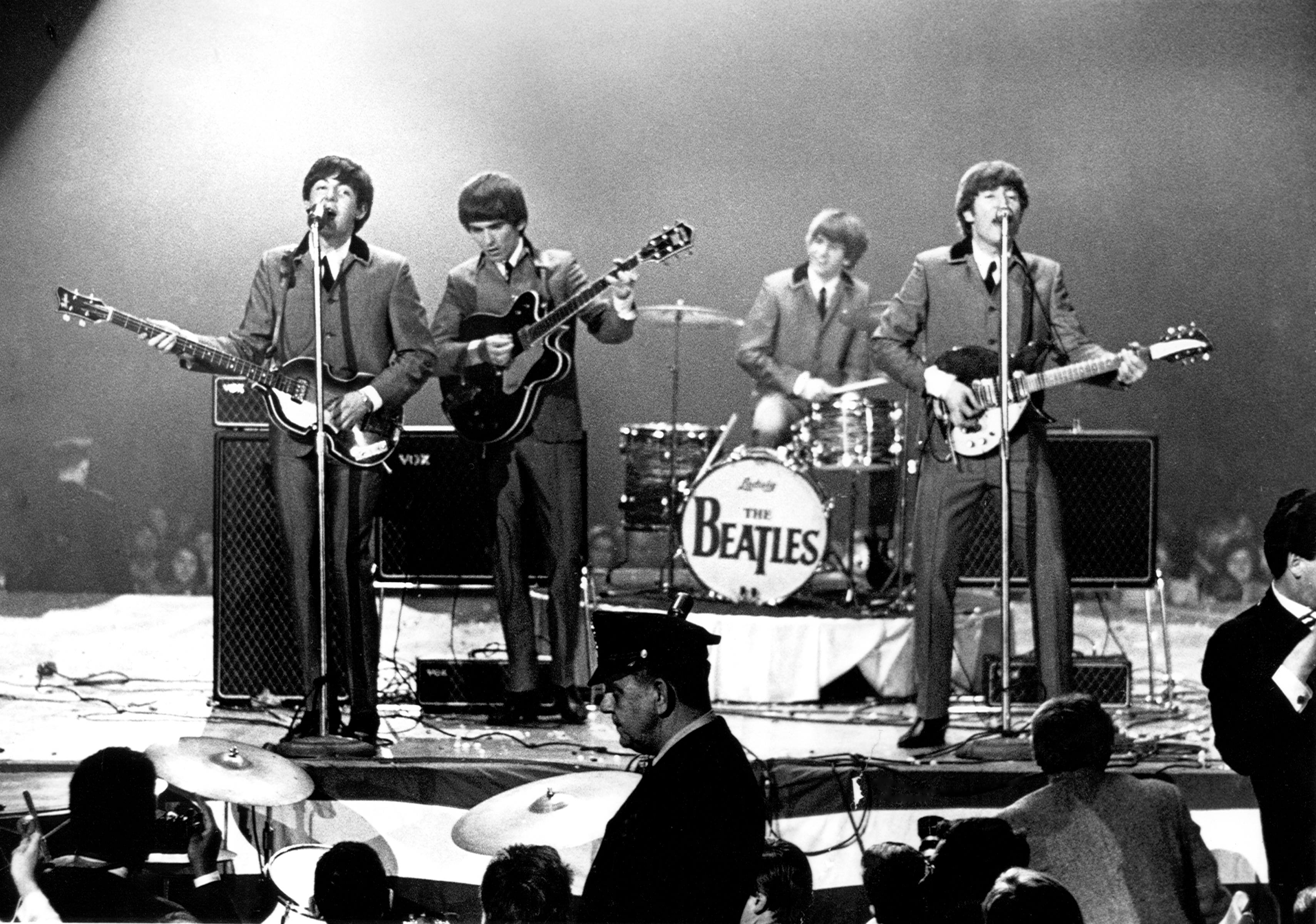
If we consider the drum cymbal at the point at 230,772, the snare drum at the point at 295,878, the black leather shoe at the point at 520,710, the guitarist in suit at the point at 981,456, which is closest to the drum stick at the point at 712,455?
the black leather shoe at the point at 520,710

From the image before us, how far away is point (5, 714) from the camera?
8062 millimetres

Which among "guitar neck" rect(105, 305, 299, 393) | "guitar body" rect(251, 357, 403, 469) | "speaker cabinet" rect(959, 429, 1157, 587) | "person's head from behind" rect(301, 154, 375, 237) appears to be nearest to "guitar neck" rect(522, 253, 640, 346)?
"guitar body" rect(251, 357, 403, 469)

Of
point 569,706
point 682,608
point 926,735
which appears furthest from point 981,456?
point 682,608

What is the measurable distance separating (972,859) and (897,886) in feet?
0.81

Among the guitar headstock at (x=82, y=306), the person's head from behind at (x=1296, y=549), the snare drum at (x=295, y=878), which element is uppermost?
the guitar headstock at (x=82, y=306)

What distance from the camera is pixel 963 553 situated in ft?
24.8

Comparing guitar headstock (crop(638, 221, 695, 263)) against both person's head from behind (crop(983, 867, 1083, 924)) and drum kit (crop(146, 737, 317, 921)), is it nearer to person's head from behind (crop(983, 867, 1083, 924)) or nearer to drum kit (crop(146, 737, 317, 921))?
drum kit (crop(146, 737, 317, 921))

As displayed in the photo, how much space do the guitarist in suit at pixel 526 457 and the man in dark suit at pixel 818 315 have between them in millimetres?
2332

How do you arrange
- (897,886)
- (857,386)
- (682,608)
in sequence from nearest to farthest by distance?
(897,886) < (682,608) < (857,386)

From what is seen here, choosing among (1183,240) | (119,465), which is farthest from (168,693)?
(1183,240)

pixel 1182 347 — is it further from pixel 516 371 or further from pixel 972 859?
pixel 972 859

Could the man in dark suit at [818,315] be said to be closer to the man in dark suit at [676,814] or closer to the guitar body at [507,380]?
the guitar body at [507,380]

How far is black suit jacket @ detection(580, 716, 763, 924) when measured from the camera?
4750 mm

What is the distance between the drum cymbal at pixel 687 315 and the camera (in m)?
9.70
